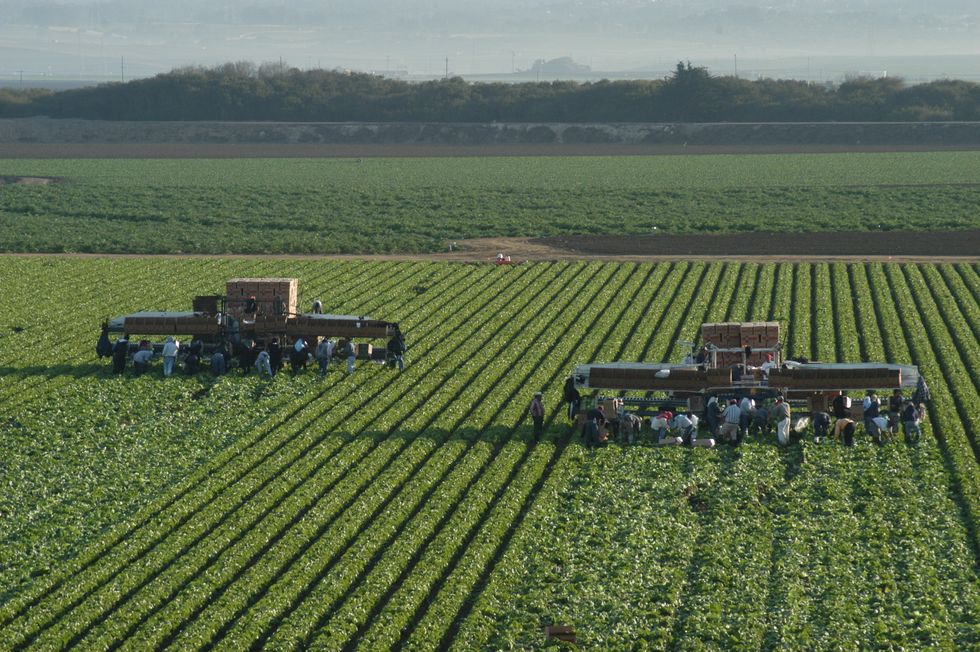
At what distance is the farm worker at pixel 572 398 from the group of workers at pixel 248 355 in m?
6.53

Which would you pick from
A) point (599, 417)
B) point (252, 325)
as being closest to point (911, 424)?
point (599, 417)

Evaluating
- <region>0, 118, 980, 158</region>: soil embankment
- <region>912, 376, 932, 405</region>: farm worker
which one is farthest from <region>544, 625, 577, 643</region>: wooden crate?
<region>0, 118, 980, 158</region>: soil embankment

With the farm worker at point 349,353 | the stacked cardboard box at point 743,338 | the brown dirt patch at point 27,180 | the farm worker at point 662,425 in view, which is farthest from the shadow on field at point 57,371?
the brown dirt patch at point 27,180

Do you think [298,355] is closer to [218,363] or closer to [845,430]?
[218,363]

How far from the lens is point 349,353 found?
3856 cm

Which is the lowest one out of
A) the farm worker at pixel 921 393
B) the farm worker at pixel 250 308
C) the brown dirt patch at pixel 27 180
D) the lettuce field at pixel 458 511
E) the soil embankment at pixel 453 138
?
the lettuce field at pixel 458 511

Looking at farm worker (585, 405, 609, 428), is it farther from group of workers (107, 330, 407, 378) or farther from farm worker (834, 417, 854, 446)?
group of workers (107, 330, 407, 378)

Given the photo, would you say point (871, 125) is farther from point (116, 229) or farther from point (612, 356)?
point (612, 356)

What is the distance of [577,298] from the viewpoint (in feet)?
160

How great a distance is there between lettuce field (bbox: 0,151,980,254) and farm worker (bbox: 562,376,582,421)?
1164 inches

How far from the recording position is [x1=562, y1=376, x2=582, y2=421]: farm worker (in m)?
32.6

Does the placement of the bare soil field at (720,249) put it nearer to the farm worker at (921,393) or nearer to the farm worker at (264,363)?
the farm worker at (264,363)

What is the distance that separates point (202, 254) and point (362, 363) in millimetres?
24433

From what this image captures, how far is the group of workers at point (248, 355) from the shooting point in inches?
1486
